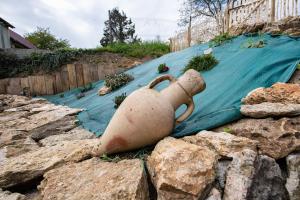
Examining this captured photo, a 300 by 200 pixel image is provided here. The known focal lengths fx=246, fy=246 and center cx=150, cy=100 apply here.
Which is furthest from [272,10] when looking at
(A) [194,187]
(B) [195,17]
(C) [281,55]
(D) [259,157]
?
(B) [195,17]

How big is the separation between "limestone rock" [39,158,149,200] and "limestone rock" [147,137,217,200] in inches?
4.6

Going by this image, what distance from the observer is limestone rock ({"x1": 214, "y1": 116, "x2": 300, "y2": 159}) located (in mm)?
1587

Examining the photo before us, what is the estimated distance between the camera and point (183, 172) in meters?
1.32

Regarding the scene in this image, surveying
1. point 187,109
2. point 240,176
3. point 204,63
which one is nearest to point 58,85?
point 204,63

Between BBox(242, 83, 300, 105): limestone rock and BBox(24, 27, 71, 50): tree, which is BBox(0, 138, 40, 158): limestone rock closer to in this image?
BBox(242, 83, 300, 105): limestone rock

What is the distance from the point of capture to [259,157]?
56.2 inches

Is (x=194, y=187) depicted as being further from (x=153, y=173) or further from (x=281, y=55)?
(x=281, y=55)

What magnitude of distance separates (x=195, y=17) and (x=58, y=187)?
707 inches

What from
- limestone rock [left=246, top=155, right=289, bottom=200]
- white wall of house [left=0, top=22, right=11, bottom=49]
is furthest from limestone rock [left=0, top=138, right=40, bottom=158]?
white wall of house [left=0, top=22, right=11, bottom=49]

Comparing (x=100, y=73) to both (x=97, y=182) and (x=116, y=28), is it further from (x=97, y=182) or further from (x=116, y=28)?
(x=116, y=28)

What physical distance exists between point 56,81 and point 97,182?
7.12 metres

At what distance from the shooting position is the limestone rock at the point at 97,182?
136cm

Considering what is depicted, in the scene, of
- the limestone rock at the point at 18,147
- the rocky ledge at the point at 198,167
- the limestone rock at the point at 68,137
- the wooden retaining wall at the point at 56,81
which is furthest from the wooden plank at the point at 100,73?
the rocky ledge at the point at 198,167

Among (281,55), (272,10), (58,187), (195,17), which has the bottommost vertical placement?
(58,187)
